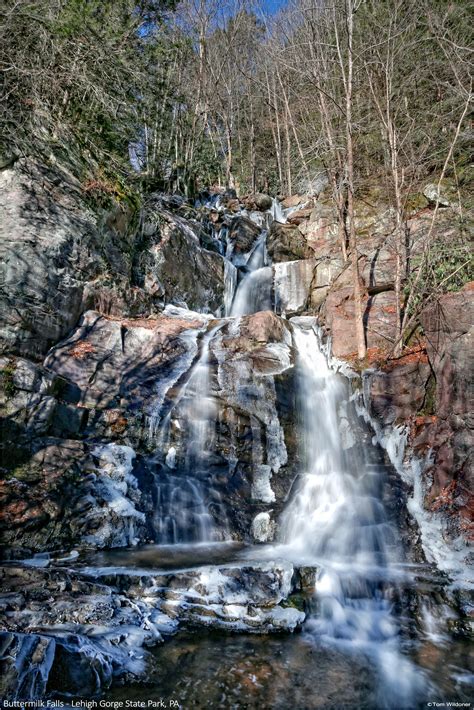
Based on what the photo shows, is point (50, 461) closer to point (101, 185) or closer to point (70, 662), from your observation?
point (70, 662)

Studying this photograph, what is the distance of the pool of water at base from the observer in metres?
3.54

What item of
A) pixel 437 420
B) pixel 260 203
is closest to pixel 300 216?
pixel 260 203

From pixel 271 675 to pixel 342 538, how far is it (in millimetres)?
2757

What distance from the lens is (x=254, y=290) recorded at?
14.2 m

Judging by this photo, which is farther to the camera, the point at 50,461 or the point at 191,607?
the point at 50,461

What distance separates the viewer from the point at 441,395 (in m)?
7.36

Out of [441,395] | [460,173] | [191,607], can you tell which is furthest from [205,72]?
[191,607]

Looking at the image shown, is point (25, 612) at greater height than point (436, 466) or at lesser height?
lesser

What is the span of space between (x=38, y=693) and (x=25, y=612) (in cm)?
87

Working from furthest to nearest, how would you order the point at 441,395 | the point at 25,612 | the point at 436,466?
the point at 441,395 < the point at 436,466 < the point at 25,612

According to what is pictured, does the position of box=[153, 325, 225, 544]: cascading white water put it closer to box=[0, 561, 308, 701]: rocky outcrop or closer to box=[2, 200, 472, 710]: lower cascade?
box=[2, 200, 472, 710]: lower cascade

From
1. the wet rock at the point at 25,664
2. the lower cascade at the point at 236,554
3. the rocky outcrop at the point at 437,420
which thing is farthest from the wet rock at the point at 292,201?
the wet rock at the point at 25,664

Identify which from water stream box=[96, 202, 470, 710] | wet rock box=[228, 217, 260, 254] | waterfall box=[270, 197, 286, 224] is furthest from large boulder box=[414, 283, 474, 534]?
waterfall box=[270, 197, 286, 224]

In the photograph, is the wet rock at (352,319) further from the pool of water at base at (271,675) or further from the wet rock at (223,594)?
the pool of water at base at (271,675)
